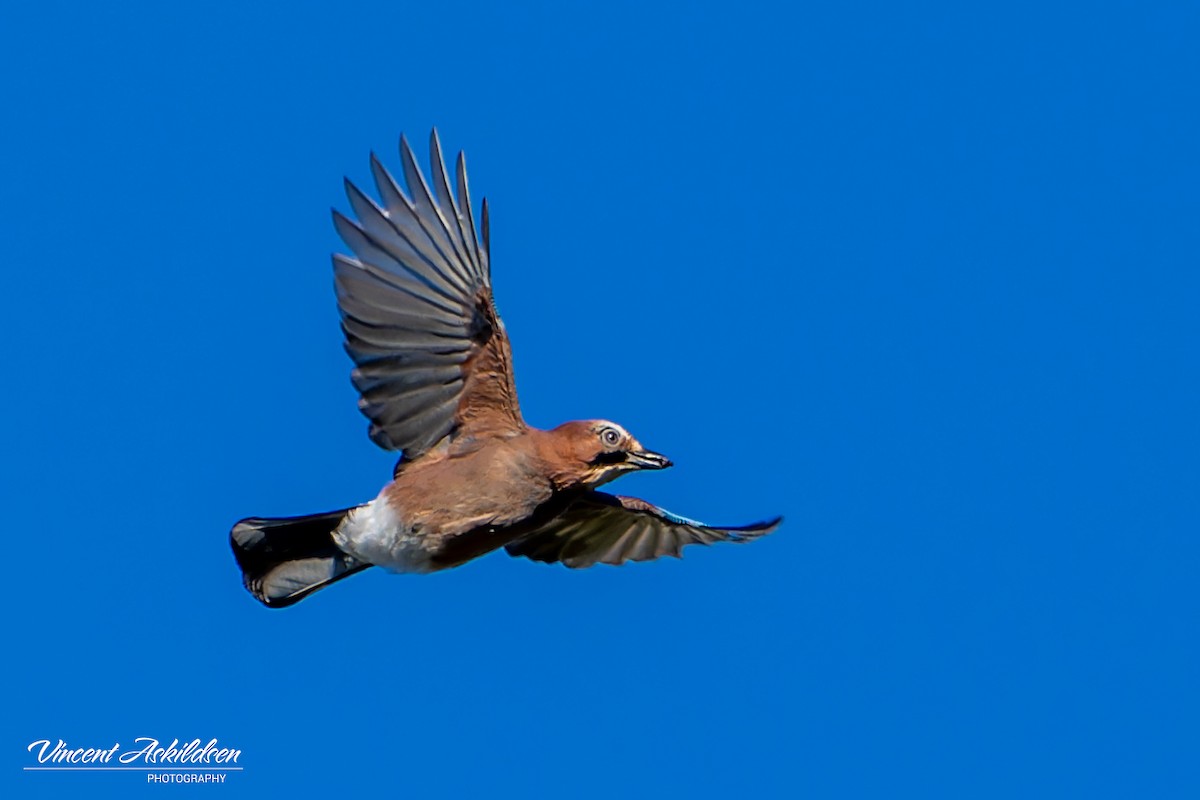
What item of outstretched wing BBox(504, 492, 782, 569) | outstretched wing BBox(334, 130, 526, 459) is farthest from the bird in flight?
outstretched wing BBox(504, 492, 782, 569)

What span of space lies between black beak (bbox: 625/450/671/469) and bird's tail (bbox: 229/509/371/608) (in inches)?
75.2

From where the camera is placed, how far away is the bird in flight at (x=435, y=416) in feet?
38.6

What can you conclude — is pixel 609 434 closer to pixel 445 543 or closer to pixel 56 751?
pixel 445 543

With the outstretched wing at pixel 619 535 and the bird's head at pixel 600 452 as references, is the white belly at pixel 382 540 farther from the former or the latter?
the outstretched wing at pixel 619 535

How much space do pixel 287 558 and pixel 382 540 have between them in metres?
0.93

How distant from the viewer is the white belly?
39.8 ft

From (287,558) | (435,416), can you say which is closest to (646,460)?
(435,416)

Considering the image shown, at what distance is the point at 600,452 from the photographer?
1224 cm

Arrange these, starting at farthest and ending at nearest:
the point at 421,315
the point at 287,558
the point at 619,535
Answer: the point at 619,535 → the point at 287,558 → the point at 421,315

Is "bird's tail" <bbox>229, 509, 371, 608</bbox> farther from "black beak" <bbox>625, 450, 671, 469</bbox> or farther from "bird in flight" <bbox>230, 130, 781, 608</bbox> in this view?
"black beak" <bbox>625, 450, 671, 469</bbox>

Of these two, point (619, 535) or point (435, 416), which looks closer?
point (435, 416)

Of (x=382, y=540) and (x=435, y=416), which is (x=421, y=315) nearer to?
(x=435, y=416)

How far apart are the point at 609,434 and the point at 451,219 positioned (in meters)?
1.68

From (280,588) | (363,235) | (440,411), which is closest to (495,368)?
(440,411)
